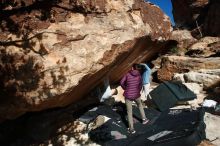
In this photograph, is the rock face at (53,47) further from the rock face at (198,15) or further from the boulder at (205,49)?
the rock face at (198,15)

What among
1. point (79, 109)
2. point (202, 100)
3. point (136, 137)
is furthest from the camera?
point (202, 100)

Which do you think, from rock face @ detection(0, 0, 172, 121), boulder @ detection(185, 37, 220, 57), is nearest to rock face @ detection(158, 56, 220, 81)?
boulder @ detection(185, 37, 220, 57)

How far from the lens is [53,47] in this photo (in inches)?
318

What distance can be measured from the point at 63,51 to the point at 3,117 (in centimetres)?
225

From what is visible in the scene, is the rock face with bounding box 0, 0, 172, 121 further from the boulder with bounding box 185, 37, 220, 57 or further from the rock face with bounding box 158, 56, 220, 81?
the boulder with bounding box 185, 37, 220, 57

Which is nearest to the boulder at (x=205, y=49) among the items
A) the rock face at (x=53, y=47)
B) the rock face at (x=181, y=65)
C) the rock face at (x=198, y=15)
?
the rock face at (x=181, y=65)

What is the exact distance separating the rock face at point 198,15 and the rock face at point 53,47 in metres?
20.4

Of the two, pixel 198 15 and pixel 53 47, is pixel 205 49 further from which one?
pixel 198 15

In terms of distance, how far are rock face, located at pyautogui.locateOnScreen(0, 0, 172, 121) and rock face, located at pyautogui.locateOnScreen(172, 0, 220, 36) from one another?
67.0ft

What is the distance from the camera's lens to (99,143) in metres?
8.69

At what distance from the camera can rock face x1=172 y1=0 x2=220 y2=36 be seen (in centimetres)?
2906

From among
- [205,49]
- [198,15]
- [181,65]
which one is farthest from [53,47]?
[198,15]

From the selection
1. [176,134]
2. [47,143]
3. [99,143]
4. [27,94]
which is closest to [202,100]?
[176,134]

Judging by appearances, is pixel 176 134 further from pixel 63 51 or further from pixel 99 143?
pixel 63 51
